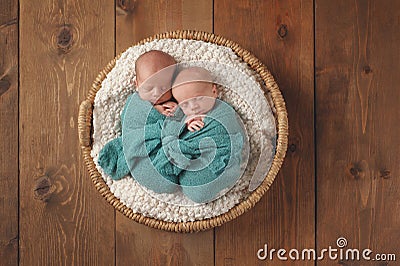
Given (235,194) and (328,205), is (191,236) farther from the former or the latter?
(328,205)

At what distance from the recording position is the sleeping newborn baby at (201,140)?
1.15 m

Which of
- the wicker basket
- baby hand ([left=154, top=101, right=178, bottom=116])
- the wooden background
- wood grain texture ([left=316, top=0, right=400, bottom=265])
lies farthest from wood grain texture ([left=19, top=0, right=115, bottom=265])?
wood grain texture ([left=316, top=0, right=400, bottom=265])

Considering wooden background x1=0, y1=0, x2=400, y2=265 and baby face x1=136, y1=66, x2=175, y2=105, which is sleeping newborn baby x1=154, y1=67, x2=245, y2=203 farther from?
wooden background x1=0, y1=0, x2=400, y2=265

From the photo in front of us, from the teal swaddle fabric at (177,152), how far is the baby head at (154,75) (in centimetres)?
2

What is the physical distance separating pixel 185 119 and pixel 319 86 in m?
0.36

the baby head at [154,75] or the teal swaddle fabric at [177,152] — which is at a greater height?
the baby head at [154,75]

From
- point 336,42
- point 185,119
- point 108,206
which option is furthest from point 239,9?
point 108,206

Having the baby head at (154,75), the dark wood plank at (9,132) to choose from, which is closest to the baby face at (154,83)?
the baby head at (154,75)

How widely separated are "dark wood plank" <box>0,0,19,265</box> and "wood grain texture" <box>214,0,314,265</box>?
18.8 inches

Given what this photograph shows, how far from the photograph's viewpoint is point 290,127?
1.35 meters

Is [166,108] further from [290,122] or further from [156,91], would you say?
[290,122]

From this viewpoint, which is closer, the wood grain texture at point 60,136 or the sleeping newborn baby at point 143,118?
the sleeping newborn baby at point 143,118

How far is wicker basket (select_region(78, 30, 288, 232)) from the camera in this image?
1196 mm

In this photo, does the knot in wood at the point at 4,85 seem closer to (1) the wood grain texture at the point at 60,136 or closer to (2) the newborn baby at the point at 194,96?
(1) the wood grain texture at the point at 60,136
